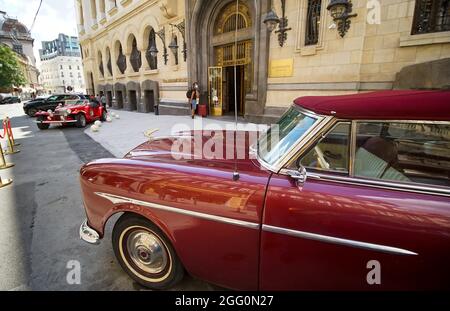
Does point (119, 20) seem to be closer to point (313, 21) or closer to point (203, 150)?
point (313, 21)

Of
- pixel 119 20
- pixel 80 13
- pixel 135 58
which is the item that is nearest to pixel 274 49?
pixel 135 58

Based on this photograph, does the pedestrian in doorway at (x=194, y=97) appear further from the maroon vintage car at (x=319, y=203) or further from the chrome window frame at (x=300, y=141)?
the chrome window frame at (x=300, y=141)

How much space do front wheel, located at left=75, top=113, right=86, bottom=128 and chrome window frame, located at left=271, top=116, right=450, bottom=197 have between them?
482 inches

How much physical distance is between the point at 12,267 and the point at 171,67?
12.9m

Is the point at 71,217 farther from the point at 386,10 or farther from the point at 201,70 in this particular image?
the point at 201,70

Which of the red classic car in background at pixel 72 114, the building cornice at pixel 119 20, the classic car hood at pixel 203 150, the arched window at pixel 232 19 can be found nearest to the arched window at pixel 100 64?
the building cornice at pixel 119 20

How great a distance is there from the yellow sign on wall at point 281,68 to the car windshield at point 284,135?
701cm

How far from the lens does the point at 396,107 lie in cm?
146

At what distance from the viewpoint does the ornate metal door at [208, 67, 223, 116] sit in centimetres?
1198

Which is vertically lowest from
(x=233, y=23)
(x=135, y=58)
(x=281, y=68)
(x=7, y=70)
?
(x=281, y=68)

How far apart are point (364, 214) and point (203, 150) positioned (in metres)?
1.57

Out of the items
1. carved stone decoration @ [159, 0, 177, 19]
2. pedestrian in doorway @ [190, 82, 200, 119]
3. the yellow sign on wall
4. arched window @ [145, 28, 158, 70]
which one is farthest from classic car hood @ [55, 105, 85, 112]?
the yellow sign on wall
